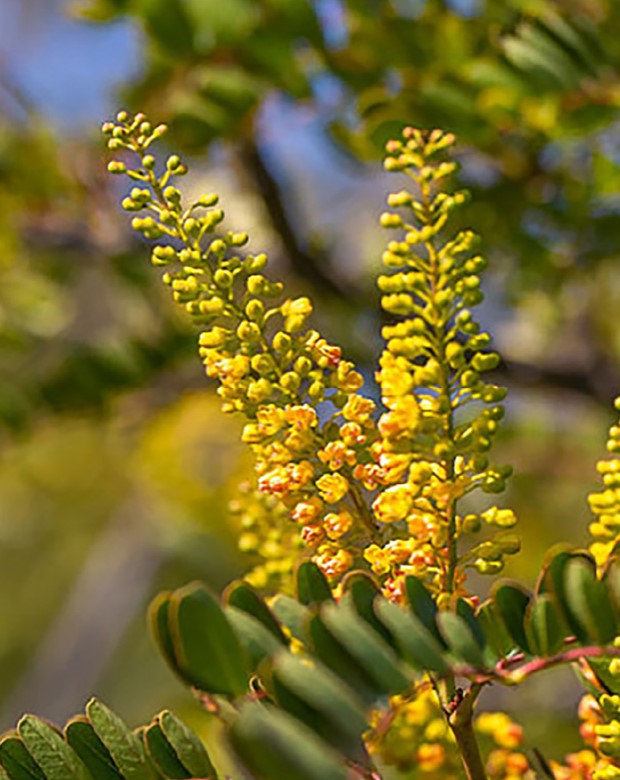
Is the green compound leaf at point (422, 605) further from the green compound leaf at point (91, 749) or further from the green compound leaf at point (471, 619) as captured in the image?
the green compound leaf at point (91, 749)

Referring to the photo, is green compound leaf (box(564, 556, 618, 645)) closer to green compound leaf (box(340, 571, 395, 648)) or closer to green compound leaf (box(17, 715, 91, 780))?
green compound leaf (box(340, 571, 395, 648))

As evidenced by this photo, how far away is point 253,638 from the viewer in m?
0.39

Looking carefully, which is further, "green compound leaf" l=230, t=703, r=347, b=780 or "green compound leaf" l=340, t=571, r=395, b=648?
"green compound leaf" l=340, t=571, r=395, b=648

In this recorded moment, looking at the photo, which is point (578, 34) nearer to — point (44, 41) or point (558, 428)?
point (558, 428)

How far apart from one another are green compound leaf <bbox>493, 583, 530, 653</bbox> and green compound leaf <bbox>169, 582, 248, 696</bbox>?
94mm

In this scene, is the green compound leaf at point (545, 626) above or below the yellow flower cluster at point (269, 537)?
below

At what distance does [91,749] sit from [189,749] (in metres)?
0.04

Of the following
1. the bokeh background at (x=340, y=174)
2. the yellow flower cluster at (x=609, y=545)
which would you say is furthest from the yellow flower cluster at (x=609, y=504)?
the bokeh background at (x=340, y=174)

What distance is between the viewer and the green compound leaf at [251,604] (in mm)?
407

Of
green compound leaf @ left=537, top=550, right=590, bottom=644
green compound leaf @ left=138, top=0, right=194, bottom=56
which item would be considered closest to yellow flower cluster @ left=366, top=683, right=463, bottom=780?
green compound leaf @ left=537, top=550, right=590, bottom=644

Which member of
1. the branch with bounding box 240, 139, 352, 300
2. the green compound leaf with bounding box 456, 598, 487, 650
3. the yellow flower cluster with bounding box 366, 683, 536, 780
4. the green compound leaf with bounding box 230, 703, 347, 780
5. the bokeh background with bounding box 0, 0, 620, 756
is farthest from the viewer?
the branch with bounding box 240, 139, 352, 300

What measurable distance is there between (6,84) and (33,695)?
315cm

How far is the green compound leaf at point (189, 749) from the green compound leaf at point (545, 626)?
12cm

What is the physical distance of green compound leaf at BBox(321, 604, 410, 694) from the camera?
14.0 inches
